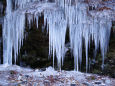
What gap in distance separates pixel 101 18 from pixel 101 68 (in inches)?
141

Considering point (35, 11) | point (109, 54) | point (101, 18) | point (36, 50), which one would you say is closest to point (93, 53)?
point (109, 54)

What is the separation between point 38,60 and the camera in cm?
956

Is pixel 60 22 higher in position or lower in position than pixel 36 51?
higher

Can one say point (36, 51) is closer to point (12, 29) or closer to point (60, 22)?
point (12, 29)

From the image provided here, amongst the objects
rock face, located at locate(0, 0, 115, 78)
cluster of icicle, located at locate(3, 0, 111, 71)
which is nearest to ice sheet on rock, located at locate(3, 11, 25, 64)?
cluster of icicle, located at locate(3, 0, 111, 71)

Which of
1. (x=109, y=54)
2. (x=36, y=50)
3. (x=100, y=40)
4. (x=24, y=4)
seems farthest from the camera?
(x=36, y=50)

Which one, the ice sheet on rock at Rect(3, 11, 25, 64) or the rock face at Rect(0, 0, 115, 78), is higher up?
the ice sheet on rock at Rect(3, 11, 25, 64)

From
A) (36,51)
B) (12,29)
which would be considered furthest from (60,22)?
(36,51)

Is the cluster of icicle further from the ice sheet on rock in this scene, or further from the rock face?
the rock face

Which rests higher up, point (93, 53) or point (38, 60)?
point (93, 53)

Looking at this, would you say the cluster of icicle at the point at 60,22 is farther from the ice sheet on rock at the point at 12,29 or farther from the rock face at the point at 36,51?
the rock face at the point at 36,51

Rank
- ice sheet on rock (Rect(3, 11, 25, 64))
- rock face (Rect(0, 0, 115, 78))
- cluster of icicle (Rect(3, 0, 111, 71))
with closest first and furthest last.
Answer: cluster of icicle (Rect(3, 0, 111, 71)), ice sheet on rock (Rect(3, 11, 25, 64)), rock face (Rect(0, 0, 115, 78))

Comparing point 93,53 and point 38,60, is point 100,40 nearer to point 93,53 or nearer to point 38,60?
point 93,53

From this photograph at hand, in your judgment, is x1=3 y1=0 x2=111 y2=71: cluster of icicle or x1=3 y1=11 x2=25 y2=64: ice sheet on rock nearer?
x1=3 y1=0 x2=111 y2=71: cluster of icicle
